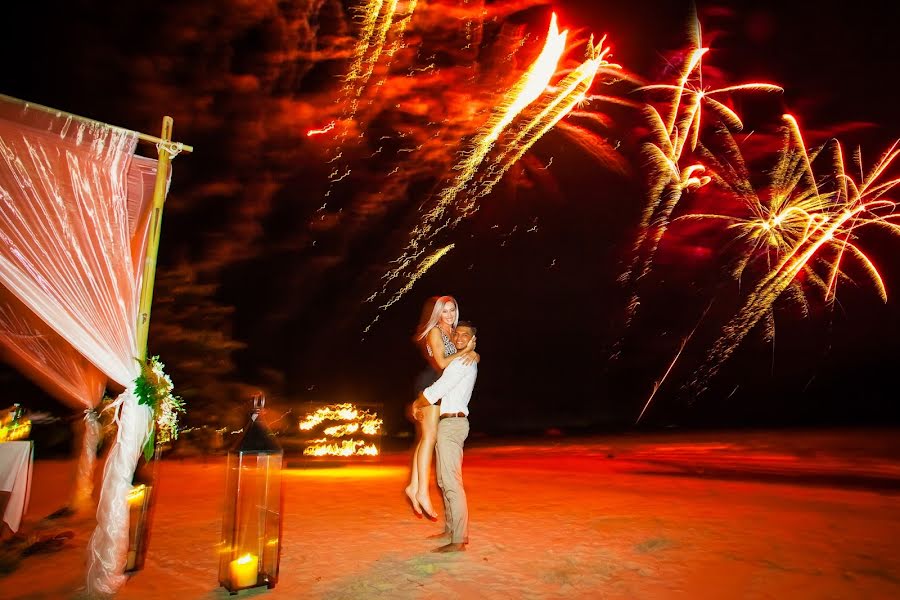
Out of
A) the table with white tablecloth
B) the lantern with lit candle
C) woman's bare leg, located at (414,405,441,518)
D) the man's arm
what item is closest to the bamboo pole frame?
the lantern with lit candle

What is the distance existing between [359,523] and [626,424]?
2914cm

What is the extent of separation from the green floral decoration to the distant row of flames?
760 cm

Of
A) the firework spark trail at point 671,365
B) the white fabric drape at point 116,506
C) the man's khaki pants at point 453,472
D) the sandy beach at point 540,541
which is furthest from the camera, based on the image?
the firework spark trail at point 671,365

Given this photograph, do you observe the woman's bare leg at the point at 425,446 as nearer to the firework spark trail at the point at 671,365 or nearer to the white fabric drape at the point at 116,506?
the white fabric drape at the point at 116,506

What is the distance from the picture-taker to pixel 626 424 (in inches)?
1265

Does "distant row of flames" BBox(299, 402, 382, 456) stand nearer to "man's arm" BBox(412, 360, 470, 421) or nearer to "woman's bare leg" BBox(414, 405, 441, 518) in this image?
"woman's bare leg" BBox(414, 405, 441, 518)

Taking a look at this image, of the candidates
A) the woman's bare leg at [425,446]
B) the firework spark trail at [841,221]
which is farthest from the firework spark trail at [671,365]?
the woman's bare leg at [425,446]

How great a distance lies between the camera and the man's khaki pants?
14.3 ft

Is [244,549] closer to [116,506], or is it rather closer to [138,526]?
[138,526]

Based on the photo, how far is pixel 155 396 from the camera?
3.74 metres

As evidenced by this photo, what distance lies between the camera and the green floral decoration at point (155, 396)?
12.1 feet

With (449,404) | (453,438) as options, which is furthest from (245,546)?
(449,404)

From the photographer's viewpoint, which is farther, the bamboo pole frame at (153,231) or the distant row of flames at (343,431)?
the distant row of flames at (343,431)

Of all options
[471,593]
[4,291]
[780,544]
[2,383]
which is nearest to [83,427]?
[4,291]
